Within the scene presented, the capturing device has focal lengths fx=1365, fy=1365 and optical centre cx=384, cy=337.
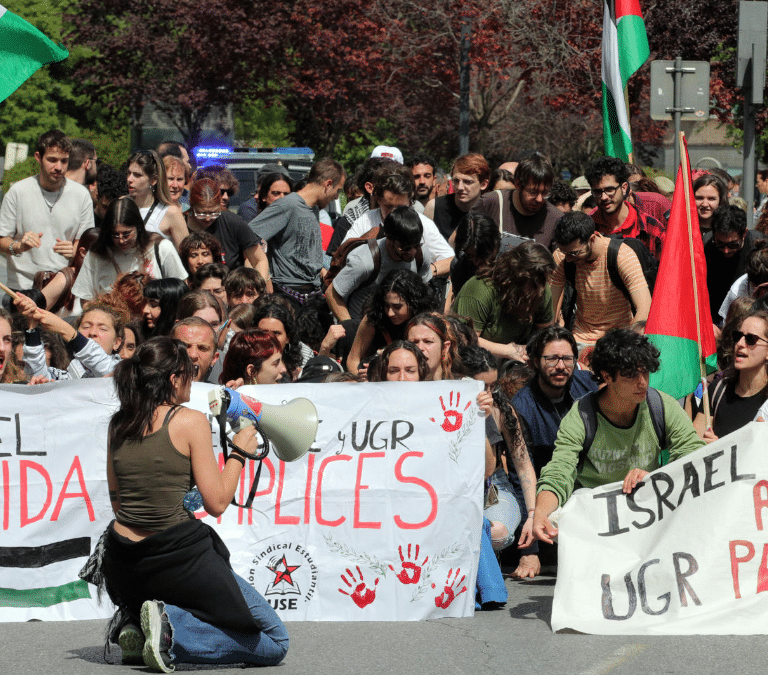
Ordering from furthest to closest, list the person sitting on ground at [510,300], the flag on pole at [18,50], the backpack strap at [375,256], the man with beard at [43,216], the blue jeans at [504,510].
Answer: the man with beard at [43,216] → the backpack strap at [375,256] → the person sitting on ground at [510,300] → the flag on pole at [18,50] → the blue jeans at [504,510]

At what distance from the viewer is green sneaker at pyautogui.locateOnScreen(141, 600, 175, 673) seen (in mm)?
5402

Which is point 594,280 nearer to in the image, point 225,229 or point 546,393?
point 546,393

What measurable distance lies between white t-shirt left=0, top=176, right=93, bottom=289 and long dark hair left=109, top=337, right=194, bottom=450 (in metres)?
4.45

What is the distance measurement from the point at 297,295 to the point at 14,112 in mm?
49634

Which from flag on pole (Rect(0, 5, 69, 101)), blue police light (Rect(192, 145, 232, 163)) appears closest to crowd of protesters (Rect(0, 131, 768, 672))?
flag on pole (Rect(0, 5, 69, 101))

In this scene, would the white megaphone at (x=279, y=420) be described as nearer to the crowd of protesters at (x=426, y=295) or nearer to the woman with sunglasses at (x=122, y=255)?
the crowd of protesters at (x=426, y=295)

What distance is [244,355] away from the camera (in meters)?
7.49

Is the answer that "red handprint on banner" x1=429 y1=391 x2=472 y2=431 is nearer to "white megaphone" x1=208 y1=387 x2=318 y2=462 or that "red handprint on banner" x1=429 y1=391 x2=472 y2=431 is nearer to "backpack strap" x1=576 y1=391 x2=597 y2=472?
"backpack strap" x1=576 y1=391 x2=597 y2=472

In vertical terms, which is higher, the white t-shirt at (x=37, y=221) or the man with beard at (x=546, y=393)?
the white t-shirt at (x=37, y=221)

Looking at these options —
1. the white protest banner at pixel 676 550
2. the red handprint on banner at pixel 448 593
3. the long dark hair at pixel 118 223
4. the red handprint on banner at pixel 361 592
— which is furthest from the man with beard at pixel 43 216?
the white protest banner at pixel 676 550

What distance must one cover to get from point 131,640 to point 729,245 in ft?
18.8

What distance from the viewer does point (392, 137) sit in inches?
1703

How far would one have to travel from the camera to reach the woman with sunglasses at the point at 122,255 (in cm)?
891

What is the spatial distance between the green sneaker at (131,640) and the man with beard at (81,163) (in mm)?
5750
